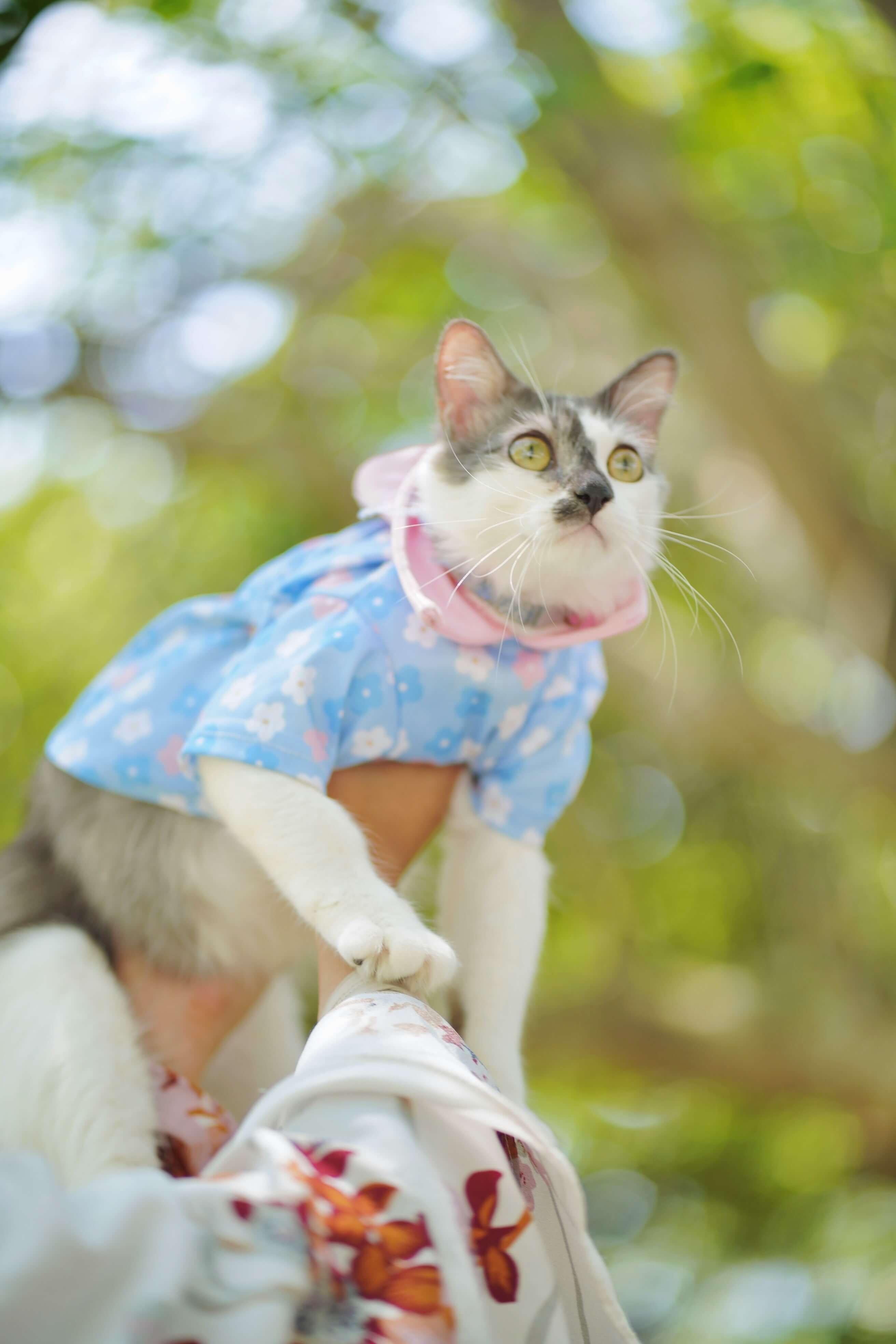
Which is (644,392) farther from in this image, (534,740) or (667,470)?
(667,470)

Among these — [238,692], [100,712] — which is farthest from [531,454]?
[100,712]

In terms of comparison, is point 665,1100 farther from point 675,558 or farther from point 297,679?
point 297,679

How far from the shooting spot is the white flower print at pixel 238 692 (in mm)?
1265

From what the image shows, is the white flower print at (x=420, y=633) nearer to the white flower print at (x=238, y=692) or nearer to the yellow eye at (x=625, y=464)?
the white flower print at (x=238, y=692)

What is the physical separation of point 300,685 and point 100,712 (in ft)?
1.45

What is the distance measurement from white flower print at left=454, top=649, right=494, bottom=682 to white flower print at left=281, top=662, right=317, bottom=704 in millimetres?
208

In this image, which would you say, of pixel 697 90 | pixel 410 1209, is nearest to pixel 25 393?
pixel 697 90

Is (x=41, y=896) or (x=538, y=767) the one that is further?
(x=41, y=896)

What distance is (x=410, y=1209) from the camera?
736 mm

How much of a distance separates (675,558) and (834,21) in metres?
2.91

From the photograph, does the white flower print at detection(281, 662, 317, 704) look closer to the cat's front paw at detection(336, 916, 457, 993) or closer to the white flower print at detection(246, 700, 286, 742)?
the white flower print at detection(246, 700, 286, 742)

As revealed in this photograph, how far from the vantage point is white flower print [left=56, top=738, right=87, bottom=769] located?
1484 mm

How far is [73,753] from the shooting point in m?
1.50

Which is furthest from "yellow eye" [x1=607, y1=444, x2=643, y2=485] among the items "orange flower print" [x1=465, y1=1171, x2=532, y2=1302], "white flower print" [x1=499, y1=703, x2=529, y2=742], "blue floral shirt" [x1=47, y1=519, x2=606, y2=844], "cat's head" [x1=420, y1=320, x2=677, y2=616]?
"orange flower print" [x1=465, y1=1171, x2=532, y2=1302]
